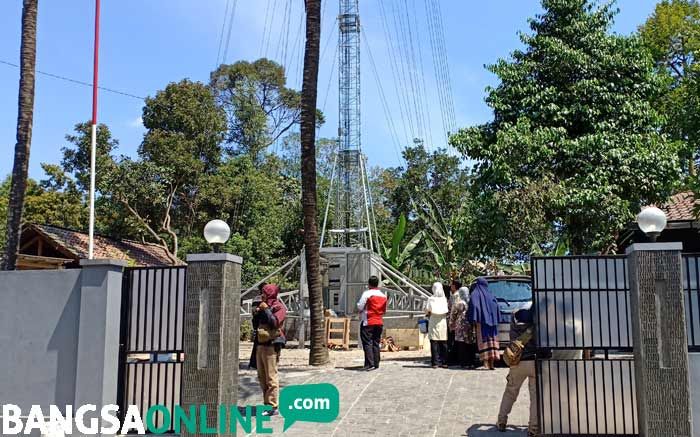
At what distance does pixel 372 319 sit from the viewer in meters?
12.4

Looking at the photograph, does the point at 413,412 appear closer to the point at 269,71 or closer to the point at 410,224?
the point at 410,224

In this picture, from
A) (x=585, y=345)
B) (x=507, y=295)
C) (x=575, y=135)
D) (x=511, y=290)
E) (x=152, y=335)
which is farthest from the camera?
(x=575, y=135)

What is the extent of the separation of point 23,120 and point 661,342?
11676 millimetres

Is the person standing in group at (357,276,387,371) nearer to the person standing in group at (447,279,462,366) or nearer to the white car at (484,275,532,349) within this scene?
the person standing in group at (447,279,462,366)

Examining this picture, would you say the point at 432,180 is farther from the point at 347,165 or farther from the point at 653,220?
the point at 653,220

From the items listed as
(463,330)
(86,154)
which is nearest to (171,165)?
(86,154)

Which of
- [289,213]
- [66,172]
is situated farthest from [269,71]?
[66,172]

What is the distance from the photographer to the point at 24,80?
13.2 meters

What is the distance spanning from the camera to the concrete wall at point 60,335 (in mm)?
8203

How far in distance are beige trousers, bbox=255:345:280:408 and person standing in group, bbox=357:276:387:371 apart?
11.3 ft

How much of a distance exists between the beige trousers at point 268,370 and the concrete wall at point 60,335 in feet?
6.04

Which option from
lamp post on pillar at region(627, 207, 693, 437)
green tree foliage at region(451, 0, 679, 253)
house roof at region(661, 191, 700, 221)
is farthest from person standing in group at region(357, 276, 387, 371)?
house roof at region(661, 191, 700, 221)

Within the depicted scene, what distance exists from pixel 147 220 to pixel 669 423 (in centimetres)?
2635

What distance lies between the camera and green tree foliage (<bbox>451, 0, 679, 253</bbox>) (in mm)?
14734
